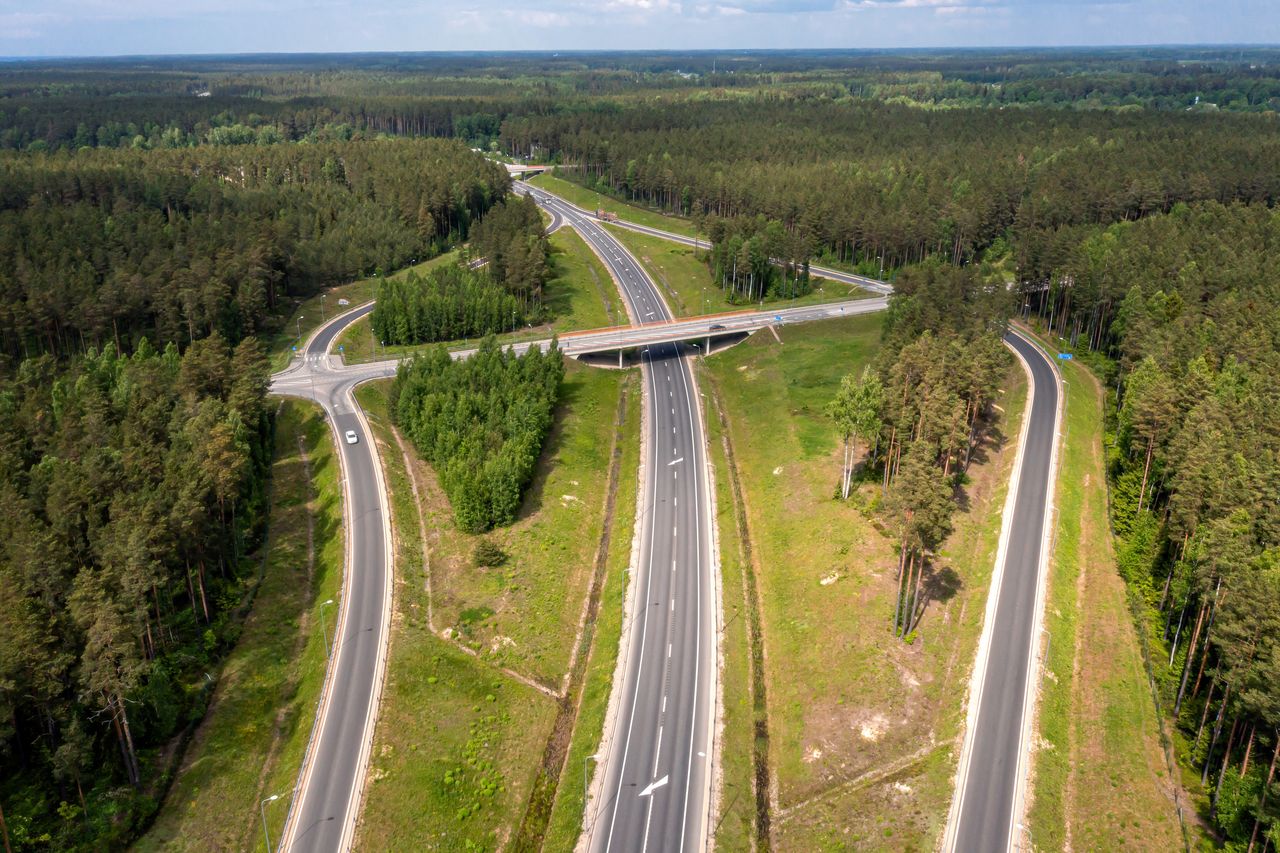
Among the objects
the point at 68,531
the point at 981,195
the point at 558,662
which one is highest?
A: the point at 981,195

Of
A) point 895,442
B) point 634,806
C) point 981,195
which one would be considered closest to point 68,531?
point 634,806

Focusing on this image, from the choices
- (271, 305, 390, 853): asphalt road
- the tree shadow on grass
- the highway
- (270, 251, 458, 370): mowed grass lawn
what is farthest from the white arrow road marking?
(270, 251, 458, 370): mowed grass lawn

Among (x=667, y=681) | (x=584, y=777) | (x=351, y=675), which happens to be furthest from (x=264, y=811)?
(x=667, y=681)

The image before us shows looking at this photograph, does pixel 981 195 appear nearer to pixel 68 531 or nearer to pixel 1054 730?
pixel 1054 730

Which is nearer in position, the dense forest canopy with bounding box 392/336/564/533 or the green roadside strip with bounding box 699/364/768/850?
the green roadside strip with bounding box 699/364/768/850

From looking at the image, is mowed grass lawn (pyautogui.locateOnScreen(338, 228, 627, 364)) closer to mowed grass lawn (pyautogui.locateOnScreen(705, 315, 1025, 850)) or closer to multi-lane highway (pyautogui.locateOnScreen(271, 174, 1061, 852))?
multi-lane highway (pyautogui.locateOnScreen(271, 174, 1061, 852))

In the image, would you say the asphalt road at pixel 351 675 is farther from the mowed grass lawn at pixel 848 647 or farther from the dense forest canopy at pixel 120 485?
the mowed grass lawn at pixel 848 647
